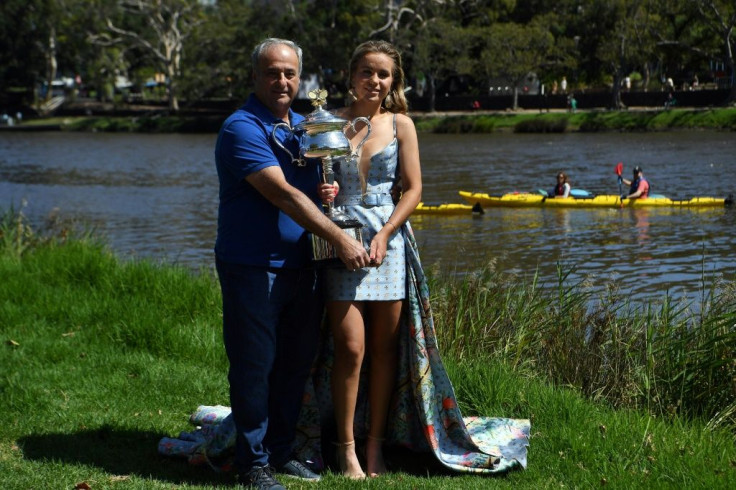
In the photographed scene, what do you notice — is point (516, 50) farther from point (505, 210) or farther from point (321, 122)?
point (321, 122)

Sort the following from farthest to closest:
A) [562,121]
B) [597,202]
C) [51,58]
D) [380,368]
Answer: [51,58], [562,121], [597,202], [380,368]

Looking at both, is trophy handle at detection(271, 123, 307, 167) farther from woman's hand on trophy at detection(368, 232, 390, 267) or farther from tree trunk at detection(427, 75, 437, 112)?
tree trunk at detection(427, 75, 437, 112)

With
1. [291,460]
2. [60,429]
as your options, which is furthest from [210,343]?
[291,460]

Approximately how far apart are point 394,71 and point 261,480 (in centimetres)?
202

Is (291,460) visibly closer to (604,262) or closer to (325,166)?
(325,166)

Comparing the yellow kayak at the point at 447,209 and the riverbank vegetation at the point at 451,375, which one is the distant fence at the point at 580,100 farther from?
the riverbank vegetation at the point at 451,375

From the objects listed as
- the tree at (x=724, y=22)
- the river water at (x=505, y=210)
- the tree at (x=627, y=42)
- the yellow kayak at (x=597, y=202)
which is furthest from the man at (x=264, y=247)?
the tree at (x=627, y=42)

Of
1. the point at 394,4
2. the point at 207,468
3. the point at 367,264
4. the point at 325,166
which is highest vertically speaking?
the point at 394,4

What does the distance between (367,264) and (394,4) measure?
60.3 meters

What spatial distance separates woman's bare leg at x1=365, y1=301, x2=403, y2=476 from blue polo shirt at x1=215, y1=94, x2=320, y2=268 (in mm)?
476

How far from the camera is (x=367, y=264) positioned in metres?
4.76

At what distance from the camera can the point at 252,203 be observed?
187 inches

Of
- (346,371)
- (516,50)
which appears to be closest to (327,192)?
(346,371)

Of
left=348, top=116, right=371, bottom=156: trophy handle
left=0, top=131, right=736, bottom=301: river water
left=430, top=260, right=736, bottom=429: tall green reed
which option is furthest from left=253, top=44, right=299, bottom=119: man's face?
left=0, top=131, right=736, bottom=301: river water
